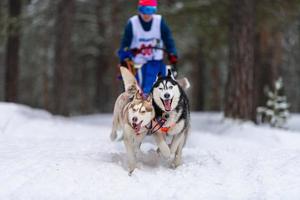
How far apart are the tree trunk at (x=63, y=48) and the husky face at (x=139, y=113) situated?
7.57 meters

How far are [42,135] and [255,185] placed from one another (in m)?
4.81

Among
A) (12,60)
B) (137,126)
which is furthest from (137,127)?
(12,60)

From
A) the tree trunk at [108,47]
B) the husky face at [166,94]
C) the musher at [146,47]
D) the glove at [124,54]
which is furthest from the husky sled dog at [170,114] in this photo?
the tree trunk at [108,47]

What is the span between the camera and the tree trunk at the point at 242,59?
10.1 meters

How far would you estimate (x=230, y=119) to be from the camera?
34.0ft

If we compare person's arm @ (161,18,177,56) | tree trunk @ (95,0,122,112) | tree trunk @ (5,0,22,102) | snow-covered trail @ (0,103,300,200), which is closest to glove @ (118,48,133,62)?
person's arm @ (161,18,177,56)

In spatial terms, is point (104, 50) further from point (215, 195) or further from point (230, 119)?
point (215, 195)

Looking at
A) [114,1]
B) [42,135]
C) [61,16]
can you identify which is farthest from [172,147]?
[114,1]

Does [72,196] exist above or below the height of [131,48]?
below

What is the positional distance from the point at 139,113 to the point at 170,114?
1.45ft

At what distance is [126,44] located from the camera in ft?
23.1

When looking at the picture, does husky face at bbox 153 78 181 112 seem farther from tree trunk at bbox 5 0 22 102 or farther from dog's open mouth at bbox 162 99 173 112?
tree trunk at bbox 5 0 22 102

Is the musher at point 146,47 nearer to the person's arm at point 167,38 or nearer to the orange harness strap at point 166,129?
Answer: the person's arm at point 167,38

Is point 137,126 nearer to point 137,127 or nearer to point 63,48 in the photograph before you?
point 137,127
